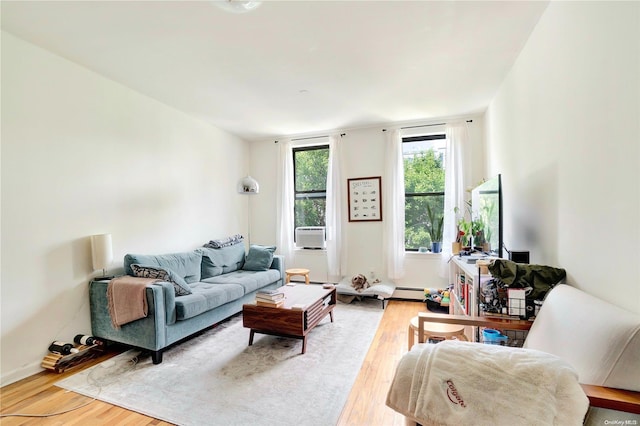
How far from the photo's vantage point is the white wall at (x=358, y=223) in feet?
14.6

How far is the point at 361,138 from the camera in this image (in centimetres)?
483

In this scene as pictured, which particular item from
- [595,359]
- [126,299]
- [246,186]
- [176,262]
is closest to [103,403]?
[126,299]

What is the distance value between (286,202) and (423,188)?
2.27 m

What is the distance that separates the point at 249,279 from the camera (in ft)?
12.2

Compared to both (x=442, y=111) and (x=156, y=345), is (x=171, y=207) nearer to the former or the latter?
(x=156, y=345)

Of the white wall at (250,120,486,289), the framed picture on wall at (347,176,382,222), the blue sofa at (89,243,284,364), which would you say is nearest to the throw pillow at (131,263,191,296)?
the blue sofa at (89,243,284,364)

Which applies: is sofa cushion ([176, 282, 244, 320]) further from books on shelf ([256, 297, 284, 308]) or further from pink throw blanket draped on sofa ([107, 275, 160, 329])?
books on shelf ([256, 297, 284, 308])

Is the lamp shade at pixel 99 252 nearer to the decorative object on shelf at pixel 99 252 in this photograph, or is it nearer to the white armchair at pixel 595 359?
the decorative object on shelf at pixel 99 252

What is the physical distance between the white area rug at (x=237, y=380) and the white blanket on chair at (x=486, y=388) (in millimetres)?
979

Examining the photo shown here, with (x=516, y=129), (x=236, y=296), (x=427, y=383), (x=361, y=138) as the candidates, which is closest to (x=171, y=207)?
(x=236, y=296)

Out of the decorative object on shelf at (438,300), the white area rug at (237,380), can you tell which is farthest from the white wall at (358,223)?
the white area rug at (237,380)

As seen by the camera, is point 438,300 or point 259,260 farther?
point 259,260

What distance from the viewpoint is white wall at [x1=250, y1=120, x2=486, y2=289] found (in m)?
4.44

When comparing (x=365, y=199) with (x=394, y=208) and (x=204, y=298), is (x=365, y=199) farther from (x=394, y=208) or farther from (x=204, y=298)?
(x=204, y=298)
